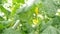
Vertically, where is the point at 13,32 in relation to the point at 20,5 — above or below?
below

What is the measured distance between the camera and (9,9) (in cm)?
81

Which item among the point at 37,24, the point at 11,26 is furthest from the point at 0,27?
the point at 37,24

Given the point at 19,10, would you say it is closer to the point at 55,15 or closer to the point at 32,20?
the point at 32,20

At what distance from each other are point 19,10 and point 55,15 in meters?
0.18

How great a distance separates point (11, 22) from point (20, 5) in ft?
0.27

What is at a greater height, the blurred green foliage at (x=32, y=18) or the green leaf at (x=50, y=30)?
the blurred green foliage at (x=32, y=18)

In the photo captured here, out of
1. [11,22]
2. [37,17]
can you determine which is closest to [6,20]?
[11,22]

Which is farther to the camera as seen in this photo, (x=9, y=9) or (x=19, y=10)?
(x=9, y=9)

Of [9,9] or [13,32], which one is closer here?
[13,32]

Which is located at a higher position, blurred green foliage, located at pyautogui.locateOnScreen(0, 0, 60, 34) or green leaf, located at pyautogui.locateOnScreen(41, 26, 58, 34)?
blurred green foliage, located at pyautogui.locateOnScreen(0, 0, 60, 34)

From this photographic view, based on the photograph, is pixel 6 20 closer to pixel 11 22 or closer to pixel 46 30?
pixel 11 22

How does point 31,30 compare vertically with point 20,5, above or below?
below

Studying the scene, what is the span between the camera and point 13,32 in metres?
0.71

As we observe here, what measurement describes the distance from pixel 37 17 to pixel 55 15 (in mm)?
96
